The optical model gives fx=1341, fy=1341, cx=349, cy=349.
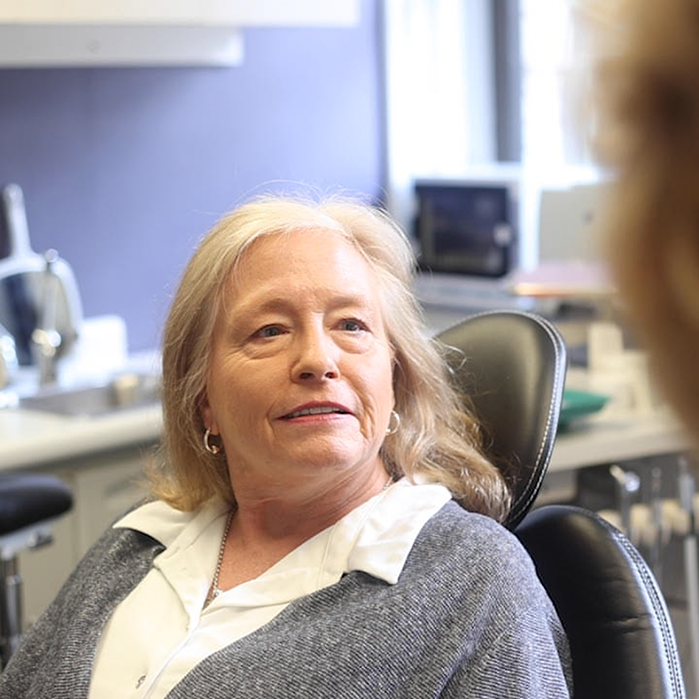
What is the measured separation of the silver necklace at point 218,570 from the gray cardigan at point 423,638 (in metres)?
0.13

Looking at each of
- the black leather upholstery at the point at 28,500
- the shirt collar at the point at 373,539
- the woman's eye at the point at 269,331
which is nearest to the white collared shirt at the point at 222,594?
the shirt collar at the point at 373,539

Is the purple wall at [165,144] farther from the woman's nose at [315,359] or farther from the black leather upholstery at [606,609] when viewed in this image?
the black leather upholstery at [606,609]

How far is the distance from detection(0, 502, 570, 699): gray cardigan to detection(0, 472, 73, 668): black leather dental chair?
831 millimetres

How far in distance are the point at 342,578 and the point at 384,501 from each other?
0.13m

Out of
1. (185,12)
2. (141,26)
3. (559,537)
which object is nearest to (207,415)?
(559,537)

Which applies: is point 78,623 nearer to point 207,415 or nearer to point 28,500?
point 207,415

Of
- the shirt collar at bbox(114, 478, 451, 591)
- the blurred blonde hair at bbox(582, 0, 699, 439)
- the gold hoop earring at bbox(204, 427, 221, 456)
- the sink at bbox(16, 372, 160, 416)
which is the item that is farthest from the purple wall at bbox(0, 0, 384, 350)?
the blurred blonde hair at bbox(582, 0, 699, 439)

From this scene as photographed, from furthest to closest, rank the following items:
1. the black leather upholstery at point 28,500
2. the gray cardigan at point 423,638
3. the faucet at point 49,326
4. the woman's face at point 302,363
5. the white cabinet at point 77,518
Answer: the faucet at point 49,326
the white cabinet at point 77,518
the black leather upholstery at point 28,500
the woman's face at point 302,363
the gray cardigan at point 423,638

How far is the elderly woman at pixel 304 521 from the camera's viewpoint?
1.39 meters

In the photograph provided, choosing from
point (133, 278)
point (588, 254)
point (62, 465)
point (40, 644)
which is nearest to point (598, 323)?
point (62, 465)

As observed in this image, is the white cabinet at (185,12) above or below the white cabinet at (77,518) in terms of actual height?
above

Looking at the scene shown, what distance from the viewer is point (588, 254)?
1.35ft

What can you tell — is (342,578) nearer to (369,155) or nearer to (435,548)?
(435,548)

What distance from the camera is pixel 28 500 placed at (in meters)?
2.34
